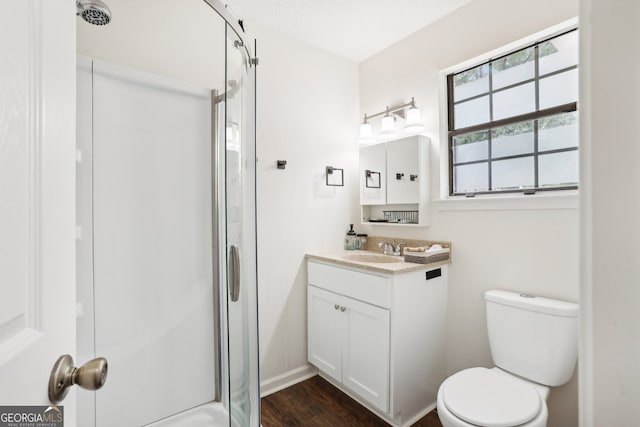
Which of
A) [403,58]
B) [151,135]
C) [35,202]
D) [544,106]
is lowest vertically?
[35,202]

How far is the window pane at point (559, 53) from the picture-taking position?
154 cm

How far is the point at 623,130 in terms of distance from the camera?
0.39 meters

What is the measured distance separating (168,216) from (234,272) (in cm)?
50

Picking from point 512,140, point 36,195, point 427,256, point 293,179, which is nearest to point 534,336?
point 427,256

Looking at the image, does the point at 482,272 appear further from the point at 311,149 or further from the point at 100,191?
the point at 100,191

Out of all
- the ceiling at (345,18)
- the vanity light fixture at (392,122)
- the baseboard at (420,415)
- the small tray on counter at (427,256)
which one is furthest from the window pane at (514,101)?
the baseboard at (420,415)

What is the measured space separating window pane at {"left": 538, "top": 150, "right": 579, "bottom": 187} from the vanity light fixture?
2.47 ft

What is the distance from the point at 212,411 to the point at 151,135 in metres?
1.37

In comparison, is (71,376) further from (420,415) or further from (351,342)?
(420,415)

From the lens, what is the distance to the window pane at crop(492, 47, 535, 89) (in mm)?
1702

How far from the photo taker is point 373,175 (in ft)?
7.86

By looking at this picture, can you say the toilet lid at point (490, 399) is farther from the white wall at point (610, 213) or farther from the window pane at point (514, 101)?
the window pane at point (514, 101)

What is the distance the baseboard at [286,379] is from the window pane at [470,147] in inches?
73.7

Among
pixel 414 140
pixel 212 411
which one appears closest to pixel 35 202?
pixel 212 411
